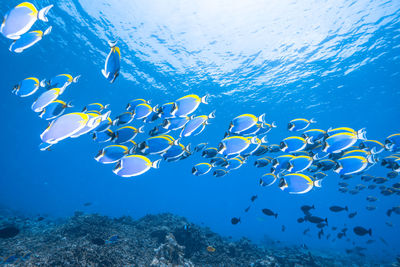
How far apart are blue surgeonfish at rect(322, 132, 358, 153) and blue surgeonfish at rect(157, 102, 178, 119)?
3.75 metres

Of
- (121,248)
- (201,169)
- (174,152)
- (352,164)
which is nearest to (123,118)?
(174,152)

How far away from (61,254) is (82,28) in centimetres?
1804

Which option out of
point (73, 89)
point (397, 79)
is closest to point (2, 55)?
point (73, 89)

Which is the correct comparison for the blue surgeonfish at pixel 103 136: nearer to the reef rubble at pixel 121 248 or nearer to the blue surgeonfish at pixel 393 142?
the reef rubble at pixel 121 248

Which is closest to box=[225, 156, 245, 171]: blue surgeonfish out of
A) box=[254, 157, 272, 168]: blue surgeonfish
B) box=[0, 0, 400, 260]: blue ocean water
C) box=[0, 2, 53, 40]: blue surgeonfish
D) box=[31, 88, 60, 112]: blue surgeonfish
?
box=[254, 157, 272, 168]: blue surgeonfish

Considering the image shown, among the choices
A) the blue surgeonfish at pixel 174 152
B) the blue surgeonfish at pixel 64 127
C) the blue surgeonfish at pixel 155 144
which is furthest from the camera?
the blue surgeonfish at pixel 174 152

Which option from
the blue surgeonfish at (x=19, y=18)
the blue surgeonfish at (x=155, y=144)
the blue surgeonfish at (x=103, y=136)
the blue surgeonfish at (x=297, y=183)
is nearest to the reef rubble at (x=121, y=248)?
the blue surgeonfish at (x=103, y=136)

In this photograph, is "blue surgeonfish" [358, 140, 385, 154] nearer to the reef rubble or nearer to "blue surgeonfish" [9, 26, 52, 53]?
the reef rubble

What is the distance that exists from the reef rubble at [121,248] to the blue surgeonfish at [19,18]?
19.4 ft

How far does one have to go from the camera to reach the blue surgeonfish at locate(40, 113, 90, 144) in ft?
7.55

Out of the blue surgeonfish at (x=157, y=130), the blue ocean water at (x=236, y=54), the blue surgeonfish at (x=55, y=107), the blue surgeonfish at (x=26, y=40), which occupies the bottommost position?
the blue surgeonfish at (x=55, y=107)

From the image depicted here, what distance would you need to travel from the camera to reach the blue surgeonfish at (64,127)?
2301 millimetres

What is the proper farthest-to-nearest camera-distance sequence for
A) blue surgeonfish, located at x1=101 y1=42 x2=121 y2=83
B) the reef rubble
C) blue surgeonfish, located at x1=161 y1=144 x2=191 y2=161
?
the reef rubble, blue surgeonfish, located at x1=161 y1=144 x2=191 y2=161, blue surgeonfish, located at x1=101 y1=42 x2=121 y2=83

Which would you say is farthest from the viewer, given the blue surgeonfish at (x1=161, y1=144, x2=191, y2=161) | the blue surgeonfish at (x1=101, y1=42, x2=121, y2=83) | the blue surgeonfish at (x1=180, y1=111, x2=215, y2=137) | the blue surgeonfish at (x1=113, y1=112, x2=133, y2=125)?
the blue surgeonfish at (x1=113, y1=112, x2=133, y2=125)
